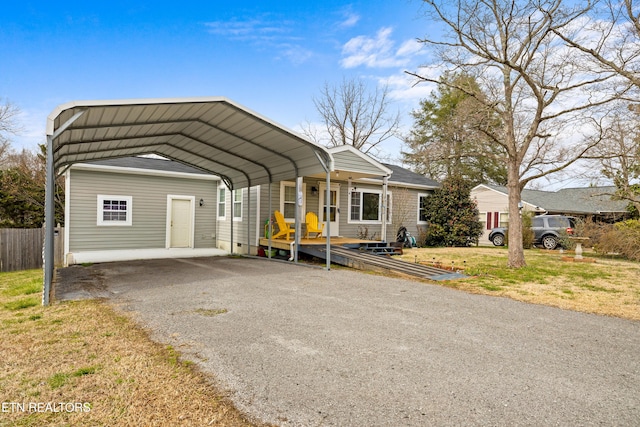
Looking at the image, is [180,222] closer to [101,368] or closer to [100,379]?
[101,368]

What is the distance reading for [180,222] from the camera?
44.4ft

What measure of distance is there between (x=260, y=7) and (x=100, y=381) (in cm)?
1509

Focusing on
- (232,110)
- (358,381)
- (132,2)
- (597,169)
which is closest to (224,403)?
(358,381)

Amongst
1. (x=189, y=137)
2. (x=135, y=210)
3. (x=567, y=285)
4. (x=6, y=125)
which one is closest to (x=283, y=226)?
(x=189, y=137)

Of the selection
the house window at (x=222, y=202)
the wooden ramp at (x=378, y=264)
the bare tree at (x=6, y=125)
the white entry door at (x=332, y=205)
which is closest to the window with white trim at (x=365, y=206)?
the white entry door at (x=332, y=205)

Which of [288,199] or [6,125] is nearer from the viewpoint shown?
[288,199]

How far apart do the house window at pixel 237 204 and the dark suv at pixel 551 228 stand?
12847 mm

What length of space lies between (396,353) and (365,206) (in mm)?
11067

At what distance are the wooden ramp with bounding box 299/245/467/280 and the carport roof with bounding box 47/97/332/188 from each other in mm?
2169

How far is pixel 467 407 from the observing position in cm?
235

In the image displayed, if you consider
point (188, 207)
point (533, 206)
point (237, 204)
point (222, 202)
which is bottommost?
point (188, 207)

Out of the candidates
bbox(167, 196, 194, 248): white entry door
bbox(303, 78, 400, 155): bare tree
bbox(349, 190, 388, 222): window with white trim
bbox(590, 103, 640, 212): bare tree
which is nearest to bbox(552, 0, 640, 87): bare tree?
bbox(590, 103, 640, 212): bare tree

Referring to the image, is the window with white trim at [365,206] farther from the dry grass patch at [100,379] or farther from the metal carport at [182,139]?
the dry grass patch at [100,379]

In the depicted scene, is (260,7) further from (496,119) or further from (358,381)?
(358,381)
